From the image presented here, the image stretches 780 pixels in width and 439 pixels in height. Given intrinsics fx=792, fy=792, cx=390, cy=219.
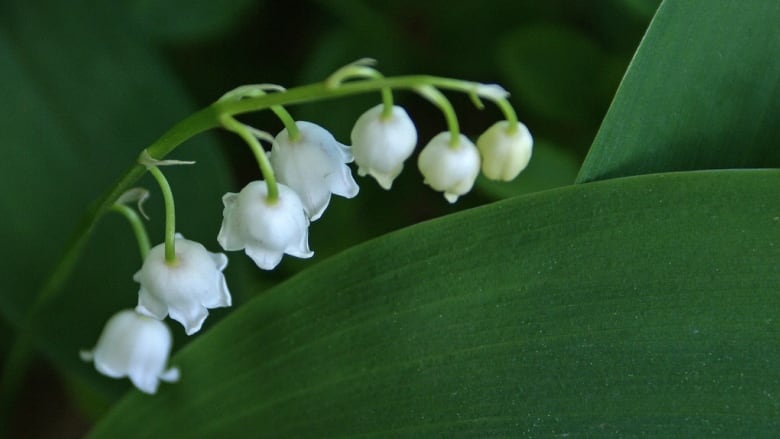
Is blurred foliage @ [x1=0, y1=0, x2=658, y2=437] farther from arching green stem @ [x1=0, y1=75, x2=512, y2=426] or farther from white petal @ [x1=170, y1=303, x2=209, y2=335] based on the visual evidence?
white petal @ [x1=170, y1=303, x2=209, y2=335]

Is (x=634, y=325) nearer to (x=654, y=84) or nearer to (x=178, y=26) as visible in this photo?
(x=654, y=84)

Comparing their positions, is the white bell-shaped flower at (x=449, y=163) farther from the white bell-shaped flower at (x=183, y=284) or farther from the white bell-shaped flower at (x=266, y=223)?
the white bell-shaped flower at (x=183, y=284)

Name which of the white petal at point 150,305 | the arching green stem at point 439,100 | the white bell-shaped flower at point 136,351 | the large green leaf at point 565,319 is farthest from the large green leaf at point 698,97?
the white bell-shaped flower at point 136,351

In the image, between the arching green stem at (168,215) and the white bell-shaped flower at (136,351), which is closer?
the arching green stem at (168,215)

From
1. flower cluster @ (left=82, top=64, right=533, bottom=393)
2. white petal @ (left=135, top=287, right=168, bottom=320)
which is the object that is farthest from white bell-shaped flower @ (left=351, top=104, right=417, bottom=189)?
white petal @ (left=135, top=287, right=168, bottom=320)

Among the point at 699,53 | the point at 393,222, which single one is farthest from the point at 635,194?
the point at 393,222

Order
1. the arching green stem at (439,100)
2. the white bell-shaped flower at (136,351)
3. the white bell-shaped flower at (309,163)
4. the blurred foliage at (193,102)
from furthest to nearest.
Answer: the blurred foliage at (193,102) → the white bell-shaped flower at (136,351) → the white bell-shaped flower at (309,163) → the arching green stem at (439,100)
